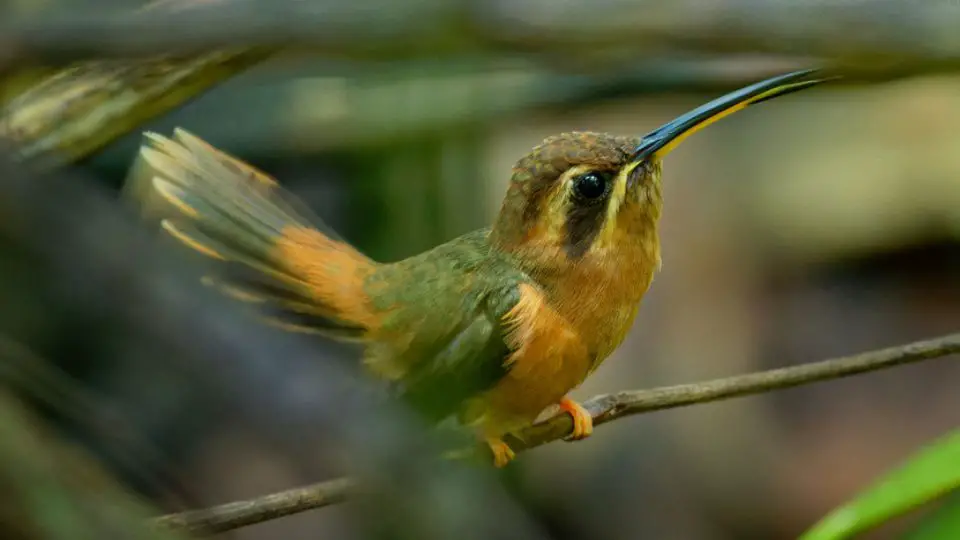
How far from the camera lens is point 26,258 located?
372mm

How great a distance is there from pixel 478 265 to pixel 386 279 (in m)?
0.13

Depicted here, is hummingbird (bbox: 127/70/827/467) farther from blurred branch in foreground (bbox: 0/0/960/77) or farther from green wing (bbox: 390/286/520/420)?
blurred branch in foreground (bbox: 0/0/960/77)

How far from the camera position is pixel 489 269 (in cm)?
100

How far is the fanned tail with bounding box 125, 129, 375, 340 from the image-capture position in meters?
0.69

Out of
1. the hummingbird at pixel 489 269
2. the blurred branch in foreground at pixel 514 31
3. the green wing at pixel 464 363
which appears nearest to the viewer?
the blurred branch in foreground at pixel 514 31

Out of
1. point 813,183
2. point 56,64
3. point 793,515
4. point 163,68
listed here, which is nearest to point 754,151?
point 813,183

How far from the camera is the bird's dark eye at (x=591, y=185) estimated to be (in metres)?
0.85

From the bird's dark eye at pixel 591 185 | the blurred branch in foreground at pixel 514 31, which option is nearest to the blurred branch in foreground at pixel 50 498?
the blurred branch in foreground at pixel 514 31

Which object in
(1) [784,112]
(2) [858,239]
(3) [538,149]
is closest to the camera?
(3) [538,149]

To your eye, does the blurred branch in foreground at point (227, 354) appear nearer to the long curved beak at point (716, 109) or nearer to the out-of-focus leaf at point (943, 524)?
the long curved beak at point (716, 109)

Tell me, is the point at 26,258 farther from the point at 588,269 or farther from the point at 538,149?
the point at 588,269

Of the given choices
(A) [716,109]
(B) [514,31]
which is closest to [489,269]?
(A) [716,109]

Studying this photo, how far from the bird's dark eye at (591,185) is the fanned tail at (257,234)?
0.17m

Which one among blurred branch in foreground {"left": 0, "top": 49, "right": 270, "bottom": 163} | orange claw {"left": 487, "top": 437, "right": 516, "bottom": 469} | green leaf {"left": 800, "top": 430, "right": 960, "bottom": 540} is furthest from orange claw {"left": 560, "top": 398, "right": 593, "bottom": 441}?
blurred branch in foreground {"left": 0, "top": 49, "right": 270, "bottom": 163}
